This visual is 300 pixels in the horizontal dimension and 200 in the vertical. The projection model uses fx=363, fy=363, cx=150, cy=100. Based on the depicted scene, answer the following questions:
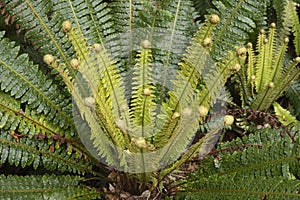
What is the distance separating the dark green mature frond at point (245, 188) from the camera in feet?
3.44

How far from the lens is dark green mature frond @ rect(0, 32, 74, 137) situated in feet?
4.24

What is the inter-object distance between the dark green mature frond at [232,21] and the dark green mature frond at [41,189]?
0.74 meters

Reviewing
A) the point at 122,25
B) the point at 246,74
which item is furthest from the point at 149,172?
the point at 246,74

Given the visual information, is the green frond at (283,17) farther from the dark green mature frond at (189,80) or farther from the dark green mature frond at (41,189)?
the dark green mature frond at (41,189)

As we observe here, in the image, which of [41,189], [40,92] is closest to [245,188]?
[41,189]

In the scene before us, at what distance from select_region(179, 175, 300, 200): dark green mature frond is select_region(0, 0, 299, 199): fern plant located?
26 mm

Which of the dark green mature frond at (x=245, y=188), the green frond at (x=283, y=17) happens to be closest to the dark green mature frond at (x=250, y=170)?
the dark green mature frond at (x=245, y=188)

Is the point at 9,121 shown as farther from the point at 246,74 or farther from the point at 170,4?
the point at 246,74

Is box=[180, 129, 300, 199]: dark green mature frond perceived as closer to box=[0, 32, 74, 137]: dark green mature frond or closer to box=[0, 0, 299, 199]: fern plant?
box=[0, 0, 299, 199]: fern plant

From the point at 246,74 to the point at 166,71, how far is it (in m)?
0.62

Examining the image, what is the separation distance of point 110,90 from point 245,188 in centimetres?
53

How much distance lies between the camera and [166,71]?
1.45m

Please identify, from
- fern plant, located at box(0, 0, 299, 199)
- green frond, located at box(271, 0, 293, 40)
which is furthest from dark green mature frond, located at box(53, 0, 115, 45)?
green frond, located at box(271, 0, 293, 40)

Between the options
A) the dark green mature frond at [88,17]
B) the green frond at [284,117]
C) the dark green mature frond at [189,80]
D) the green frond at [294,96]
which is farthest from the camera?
the green frond at [294,96]
